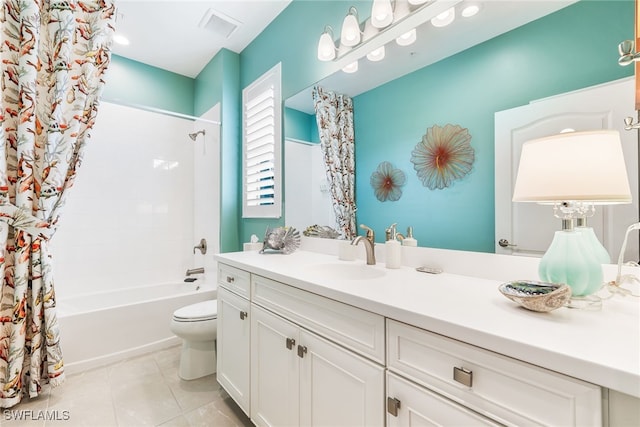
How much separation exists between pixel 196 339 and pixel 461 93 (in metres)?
2.09

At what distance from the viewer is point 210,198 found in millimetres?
2840

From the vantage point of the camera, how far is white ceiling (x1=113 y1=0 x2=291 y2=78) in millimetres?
→ 2064

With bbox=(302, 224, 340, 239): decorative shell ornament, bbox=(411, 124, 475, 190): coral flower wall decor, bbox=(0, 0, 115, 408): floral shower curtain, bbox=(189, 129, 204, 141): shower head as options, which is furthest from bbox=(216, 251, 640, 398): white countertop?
bbox=(189, 129, 204, 141): shower head

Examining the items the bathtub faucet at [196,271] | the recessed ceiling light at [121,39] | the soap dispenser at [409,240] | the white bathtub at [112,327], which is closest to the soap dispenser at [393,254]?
the soap dispenser at [409,240]

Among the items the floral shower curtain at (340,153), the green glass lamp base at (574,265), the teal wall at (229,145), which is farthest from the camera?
the teal wall at (229,145)

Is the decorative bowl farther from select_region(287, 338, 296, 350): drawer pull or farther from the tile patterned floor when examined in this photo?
the tile patterned floor

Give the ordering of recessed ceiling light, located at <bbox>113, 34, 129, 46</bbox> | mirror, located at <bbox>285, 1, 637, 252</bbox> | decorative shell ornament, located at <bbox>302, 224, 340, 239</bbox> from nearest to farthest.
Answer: mirror, located at <bbox>285, 1, 637, 252</bbox>
decorative shell ornament, located at <bbox>302, 224, 340, 239</bbox>
recessed ceiling light, located at <bbox>113, 34, 129, 46</bbox>

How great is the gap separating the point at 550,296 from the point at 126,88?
11.5 feet

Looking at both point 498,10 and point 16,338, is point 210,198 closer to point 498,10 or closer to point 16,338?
point 16,338

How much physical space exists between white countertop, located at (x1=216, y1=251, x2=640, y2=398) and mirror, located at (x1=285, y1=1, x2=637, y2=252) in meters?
0.30

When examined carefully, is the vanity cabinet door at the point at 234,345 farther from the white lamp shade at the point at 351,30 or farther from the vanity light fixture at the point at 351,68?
the white lamp shade at the point at 351,30

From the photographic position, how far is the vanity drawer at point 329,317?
2.69 feet

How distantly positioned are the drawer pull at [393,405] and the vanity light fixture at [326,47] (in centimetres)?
173

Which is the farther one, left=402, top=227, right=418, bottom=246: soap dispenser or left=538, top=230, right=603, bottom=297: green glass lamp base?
left=402, top=227, right=418, bottom=246: soap dispenser
